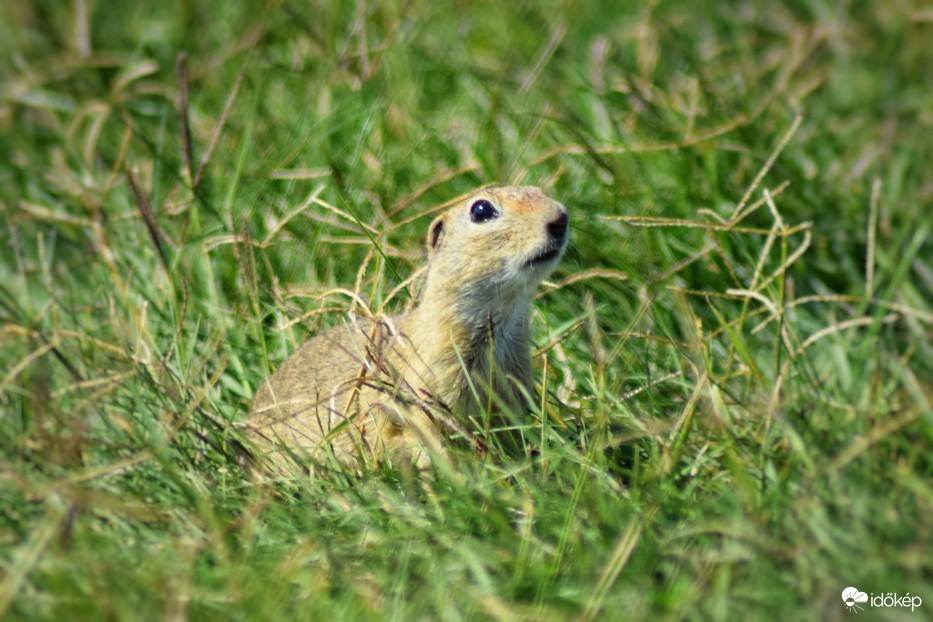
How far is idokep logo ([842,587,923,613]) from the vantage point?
198 centimetres

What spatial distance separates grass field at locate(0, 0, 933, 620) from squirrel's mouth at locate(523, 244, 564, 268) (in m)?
0.22

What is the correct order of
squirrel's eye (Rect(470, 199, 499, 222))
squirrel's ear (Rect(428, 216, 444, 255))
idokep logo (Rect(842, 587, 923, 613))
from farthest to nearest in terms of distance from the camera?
squirrel's ear (Rect(428, 216, 444, 255)), squirrel's eye (Rect(470, 199, 499, 222)), idokep logo (Rect(842, 587, 923, 613))

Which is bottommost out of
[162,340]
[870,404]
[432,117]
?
[870,404]

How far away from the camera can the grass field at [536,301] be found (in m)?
2.23

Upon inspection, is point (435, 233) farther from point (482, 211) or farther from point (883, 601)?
point (883, 601)

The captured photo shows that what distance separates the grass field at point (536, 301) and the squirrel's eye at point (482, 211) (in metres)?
0.36

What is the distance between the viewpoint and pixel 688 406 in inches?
105

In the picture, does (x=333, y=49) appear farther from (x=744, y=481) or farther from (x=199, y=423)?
(x=744, y=481)

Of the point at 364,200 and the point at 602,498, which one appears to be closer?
the point at 602,498

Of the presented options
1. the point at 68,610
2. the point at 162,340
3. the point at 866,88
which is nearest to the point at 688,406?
the point at 68,610

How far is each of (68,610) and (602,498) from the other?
1.08 meters

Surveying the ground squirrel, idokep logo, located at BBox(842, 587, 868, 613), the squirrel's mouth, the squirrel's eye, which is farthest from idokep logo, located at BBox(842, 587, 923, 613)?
the squirrel's eye

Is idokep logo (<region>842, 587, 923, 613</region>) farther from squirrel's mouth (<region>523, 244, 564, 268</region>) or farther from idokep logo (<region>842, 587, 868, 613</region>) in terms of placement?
squirrel's mouth (<region>523, 244, 564, 268</region>)

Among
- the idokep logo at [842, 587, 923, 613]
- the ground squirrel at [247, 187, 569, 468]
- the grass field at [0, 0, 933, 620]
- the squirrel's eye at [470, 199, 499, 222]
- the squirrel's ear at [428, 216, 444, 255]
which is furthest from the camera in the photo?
the squirrel's ear at [428, 216, 444, 255]
